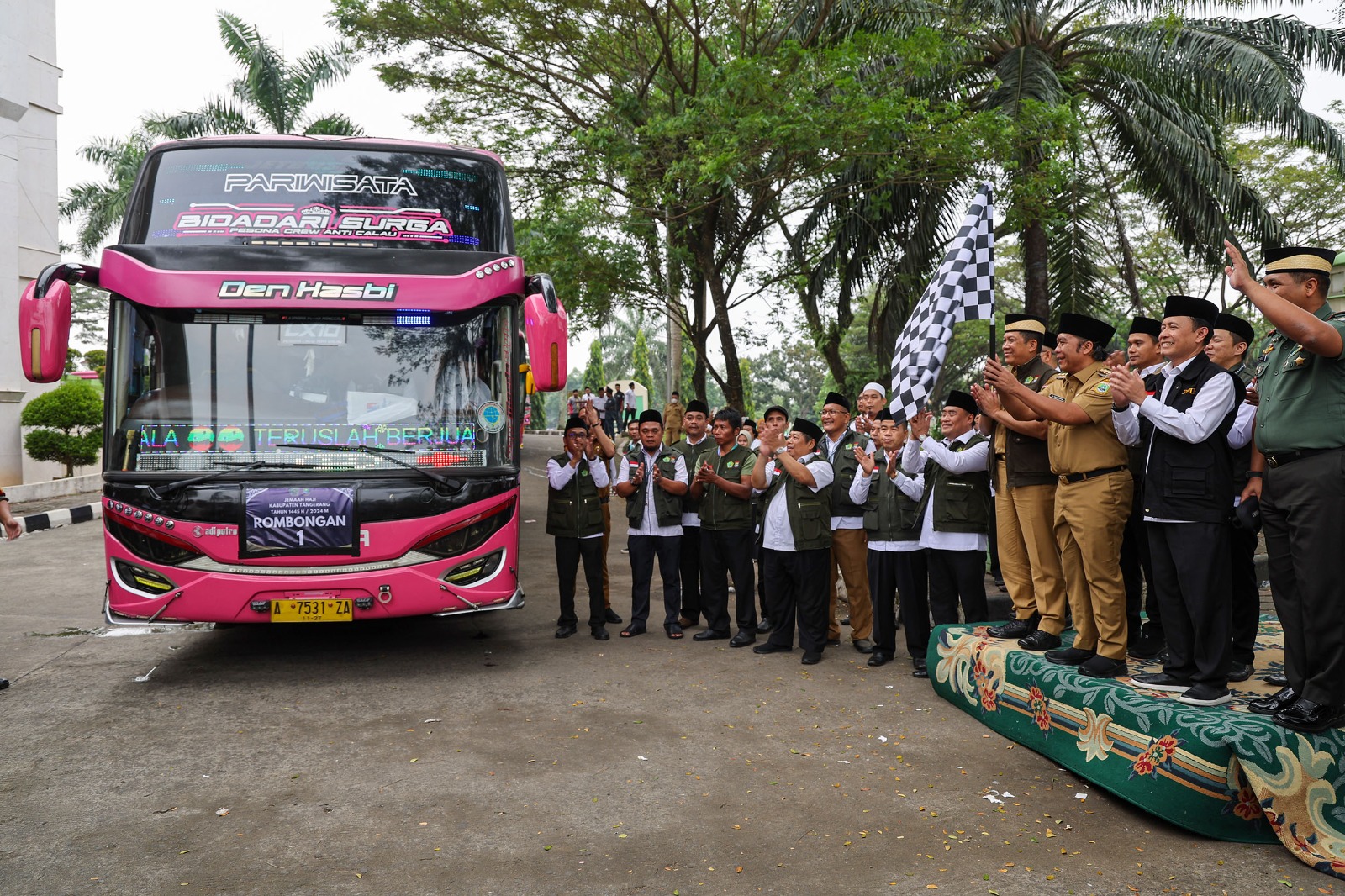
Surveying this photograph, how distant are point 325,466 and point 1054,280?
1242 centimetres

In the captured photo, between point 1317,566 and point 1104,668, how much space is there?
4.07 ft

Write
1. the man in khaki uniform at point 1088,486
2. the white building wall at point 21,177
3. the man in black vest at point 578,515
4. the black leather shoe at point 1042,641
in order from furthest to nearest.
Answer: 1. the white building wall at point 21,177
2. the man in black vest at point 578,515
3. the black leather shoe at point 1042,641
4. the man in khaki uniform at point 1088,486

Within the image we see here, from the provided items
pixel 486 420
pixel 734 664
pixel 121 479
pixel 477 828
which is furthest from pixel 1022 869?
pixel 121 479

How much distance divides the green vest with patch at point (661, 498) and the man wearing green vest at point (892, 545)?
1.48 metres

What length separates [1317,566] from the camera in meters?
3.82

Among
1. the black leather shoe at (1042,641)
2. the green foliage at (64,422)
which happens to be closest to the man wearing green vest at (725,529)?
the black leather shoe at (1042,641)

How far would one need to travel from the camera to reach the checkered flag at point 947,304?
→ 19.7 feet

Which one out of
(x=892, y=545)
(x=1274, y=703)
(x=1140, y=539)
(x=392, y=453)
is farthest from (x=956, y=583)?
(x=392, y=453)

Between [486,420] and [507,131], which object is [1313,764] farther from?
[507,131]

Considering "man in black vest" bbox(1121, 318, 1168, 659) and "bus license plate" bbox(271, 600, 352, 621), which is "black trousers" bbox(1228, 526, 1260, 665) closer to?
"man in black vest" bbox(1121, 318, 1168, 659)

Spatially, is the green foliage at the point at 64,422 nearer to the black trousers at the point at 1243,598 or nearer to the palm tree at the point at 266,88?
the palm tree at the point at 266,88

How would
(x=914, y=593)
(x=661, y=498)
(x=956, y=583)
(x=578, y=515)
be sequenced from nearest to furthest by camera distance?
(x=956, y=583)
(x=914, y=593)
(x=578, y=515)
(x=661, y=498)

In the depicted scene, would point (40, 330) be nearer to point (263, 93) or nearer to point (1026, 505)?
point (1026, 505)

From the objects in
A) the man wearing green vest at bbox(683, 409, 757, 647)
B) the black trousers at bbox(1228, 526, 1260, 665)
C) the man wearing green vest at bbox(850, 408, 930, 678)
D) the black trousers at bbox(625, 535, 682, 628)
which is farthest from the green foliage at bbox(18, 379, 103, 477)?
the black trousers at bbox(1228, 526, 1260, 665)
